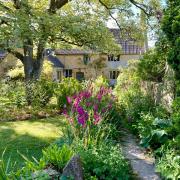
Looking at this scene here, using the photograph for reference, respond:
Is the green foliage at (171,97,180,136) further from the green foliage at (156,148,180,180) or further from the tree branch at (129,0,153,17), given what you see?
the tree branch at (129,0,153,17)

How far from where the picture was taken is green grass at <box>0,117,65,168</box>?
805cm

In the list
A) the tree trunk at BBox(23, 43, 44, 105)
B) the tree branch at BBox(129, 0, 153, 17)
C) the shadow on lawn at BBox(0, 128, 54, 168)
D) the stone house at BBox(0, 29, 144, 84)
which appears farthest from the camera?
the stone house at BBox(0, 29, 144, 84)

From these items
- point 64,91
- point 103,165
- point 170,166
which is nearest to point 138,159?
point 170,166

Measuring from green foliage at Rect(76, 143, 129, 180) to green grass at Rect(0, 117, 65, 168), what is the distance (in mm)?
2288

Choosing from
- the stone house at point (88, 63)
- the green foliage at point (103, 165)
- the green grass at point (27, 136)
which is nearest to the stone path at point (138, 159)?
the green foliage at point (103, 165)

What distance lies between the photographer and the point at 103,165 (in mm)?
5211

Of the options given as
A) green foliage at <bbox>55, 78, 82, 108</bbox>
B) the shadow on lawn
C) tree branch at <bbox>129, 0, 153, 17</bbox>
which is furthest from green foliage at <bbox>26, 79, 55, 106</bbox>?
tree branch at <bbox>129, 0, 153, 17</bbox>

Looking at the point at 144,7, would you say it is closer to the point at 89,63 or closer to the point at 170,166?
the point at 170,166

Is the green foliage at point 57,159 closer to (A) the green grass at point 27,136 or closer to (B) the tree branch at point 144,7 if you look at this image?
(A) the green grass at point 27,136

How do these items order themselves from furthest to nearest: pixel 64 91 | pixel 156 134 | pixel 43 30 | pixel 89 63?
1. pixel 89 63
2. pixel 64 91
3. pixel 43 30
4. pixel 156 134

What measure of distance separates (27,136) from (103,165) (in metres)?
5.38

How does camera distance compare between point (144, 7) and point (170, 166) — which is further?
point (144, 7)

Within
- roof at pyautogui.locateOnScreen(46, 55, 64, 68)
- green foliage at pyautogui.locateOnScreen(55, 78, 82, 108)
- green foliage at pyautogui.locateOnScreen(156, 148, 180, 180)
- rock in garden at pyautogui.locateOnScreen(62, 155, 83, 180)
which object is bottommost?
green foliage at pyautogui.locateOnScreen(156, 148, 180, 180)

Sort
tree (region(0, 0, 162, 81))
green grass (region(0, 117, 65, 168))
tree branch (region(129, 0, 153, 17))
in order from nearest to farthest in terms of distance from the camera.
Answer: green grass (region(0, 117, 65, 168))
tree (region(0, 0, 162, 81))
tree branch (region(129, 0, 153, 17))
